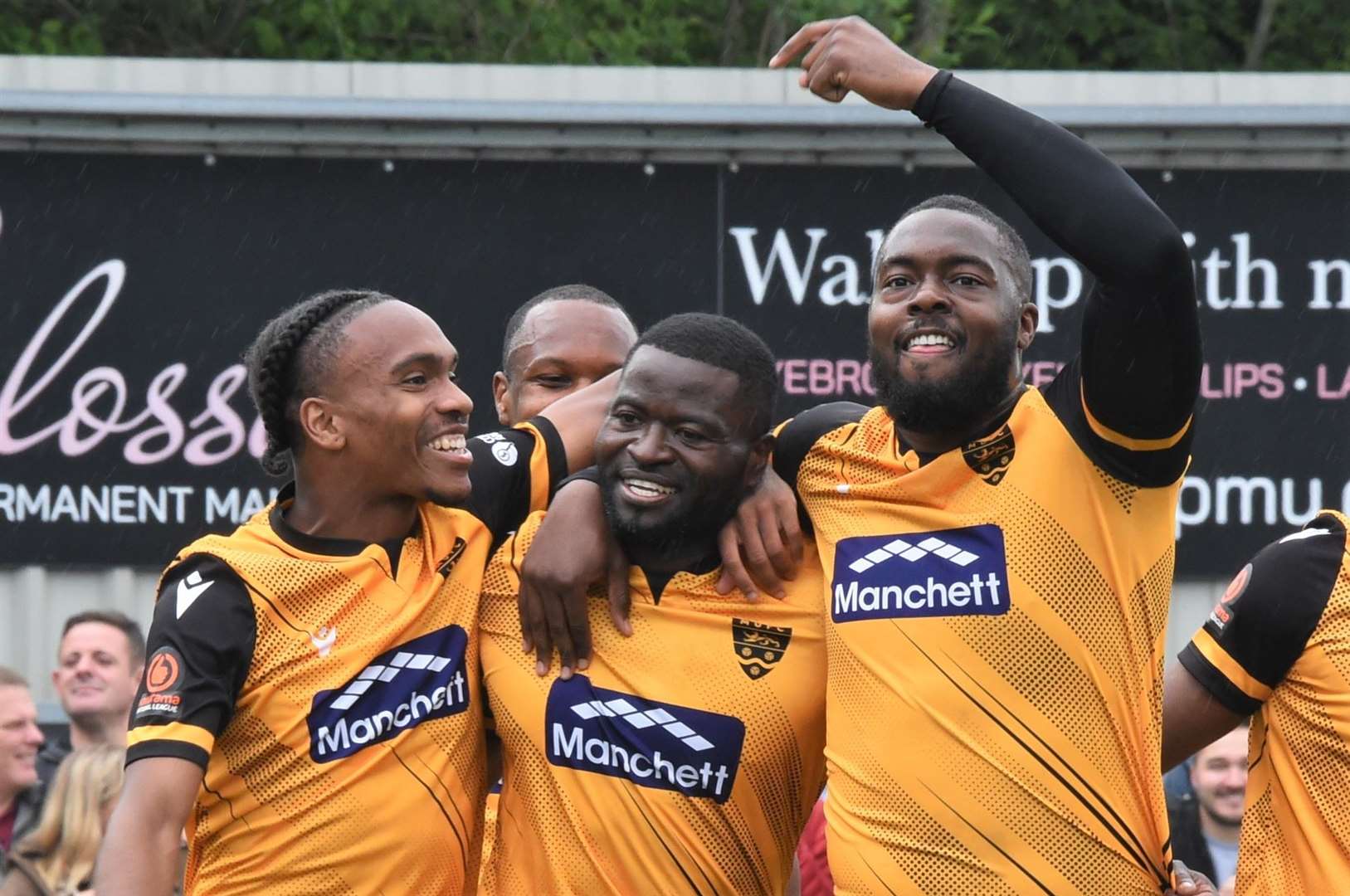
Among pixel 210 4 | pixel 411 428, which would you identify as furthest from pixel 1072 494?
pixel 210 4

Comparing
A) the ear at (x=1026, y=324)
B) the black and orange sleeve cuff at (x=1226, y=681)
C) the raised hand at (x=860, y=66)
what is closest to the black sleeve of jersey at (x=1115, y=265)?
the raised hand at (x=860, y=66)

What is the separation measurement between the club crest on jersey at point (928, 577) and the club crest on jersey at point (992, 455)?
0.31 feet

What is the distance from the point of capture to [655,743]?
3.24 meters

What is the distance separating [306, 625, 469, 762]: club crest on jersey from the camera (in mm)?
3182

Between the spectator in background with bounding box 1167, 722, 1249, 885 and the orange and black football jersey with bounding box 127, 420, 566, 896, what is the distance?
2895mm

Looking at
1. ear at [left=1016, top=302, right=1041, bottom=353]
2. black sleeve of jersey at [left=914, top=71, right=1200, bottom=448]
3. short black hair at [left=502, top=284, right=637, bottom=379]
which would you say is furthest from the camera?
short black hair at [left=502, top=284, right=637, bottom=379]

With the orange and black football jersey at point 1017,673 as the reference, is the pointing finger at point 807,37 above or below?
above

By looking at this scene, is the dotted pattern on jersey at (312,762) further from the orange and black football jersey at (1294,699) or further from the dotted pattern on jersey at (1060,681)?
the orange and black football jersey at (1294,699)

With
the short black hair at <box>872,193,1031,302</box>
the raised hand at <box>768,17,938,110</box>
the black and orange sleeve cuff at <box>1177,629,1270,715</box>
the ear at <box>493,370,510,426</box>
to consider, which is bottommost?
the black and orange sleeve cuff at <box>1177,629,1270,715</box>

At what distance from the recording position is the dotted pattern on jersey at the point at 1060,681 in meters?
3.05

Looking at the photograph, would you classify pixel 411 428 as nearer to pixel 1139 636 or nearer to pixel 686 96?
pixel 1139 636

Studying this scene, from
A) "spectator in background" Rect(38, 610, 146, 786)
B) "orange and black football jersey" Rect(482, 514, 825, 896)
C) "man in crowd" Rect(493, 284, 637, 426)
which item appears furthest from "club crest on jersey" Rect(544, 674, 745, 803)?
"spectator in background" Rect(38, 610, 146, 786)

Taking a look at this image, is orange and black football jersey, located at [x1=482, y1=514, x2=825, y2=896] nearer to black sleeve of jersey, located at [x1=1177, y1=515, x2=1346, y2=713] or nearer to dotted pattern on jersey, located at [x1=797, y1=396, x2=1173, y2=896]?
dotted pattern on jersey, located at [x1=797, y1=396, x2=1173, y2=896]

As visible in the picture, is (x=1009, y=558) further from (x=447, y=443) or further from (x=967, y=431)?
(x=447, y=443)
